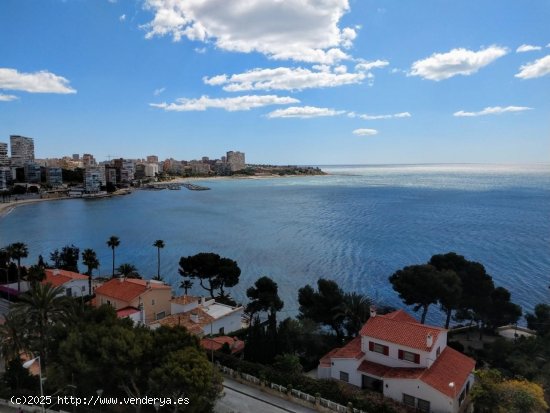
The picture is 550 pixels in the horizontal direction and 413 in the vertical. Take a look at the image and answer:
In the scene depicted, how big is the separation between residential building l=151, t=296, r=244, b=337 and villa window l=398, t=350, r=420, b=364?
14.1m

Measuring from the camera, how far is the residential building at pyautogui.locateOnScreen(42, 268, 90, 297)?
134 feet

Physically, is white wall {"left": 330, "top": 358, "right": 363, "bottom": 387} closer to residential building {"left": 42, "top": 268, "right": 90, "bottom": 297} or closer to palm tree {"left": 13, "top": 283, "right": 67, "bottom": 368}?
palm tree {"left": 13, "top": 283, "right": 67, "bottom": 368}

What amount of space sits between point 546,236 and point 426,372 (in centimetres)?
6813

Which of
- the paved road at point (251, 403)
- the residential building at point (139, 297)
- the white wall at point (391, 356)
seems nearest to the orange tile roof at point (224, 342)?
the paved road at point (251, 403)

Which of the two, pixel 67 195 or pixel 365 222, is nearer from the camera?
pixel 365 222

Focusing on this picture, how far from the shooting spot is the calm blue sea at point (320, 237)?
177 ft

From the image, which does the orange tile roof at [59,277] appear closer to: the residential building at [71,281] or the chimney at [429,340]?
the residential building at [71,281]

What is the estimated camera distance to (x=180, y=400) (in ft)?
54.2

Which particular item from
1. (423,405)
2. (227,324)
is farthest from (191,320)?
(423,405)

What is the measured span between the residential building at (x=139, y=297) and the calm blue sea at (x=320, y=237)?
1224 centimetres

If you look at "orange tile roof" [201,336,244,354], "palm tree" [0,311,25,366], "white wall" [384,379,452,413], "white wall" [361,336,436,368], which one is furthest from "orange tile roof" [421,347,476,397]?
"palm tree" [0,311,25,366]

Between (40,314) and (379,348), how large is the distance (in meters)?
17.7

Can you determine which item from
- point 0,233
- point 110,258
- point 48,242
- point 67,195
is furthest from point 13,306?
point 67,195

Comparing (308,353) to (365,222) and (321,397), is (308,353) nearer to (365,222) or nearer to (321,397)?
(321,397)
